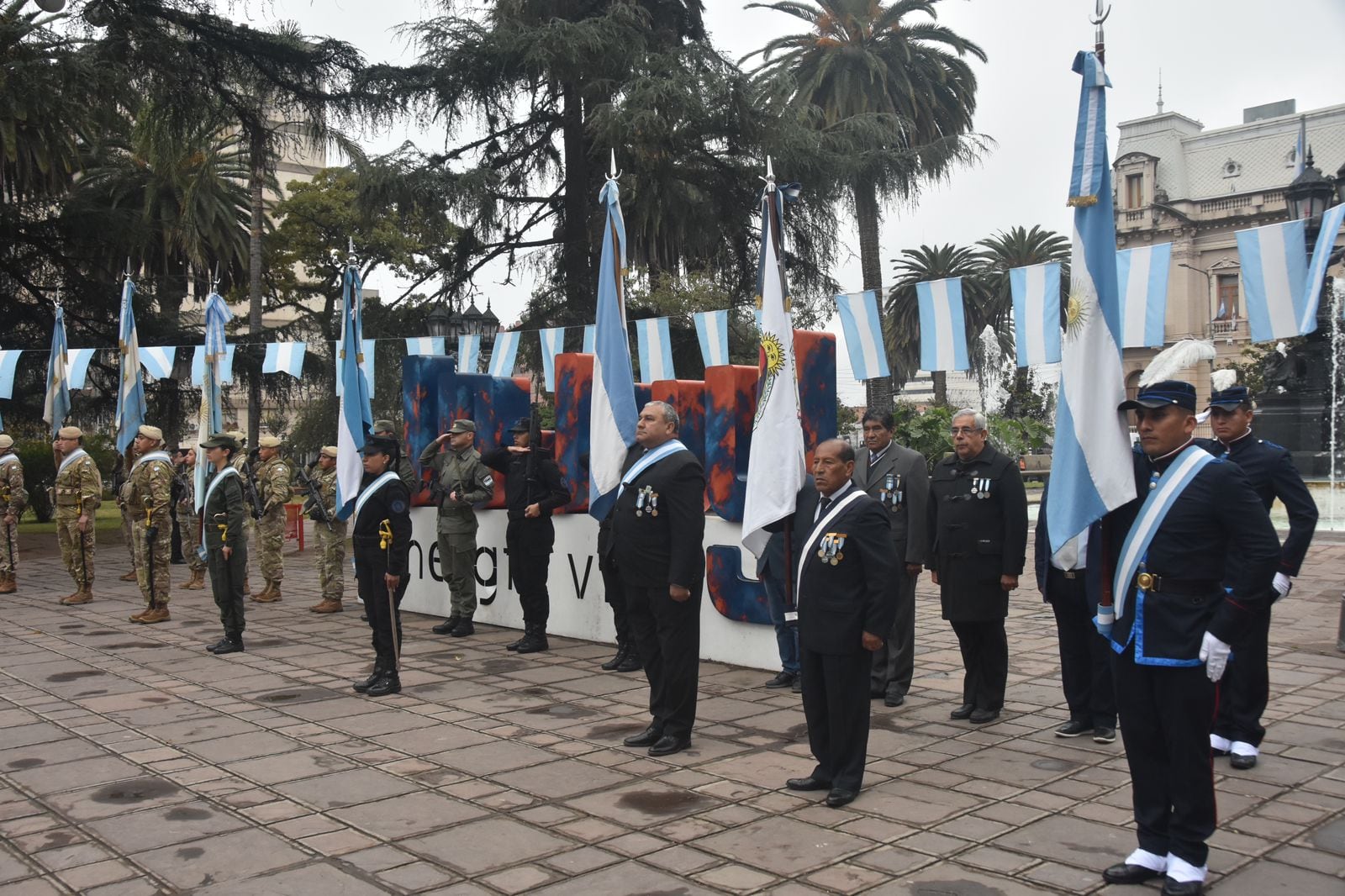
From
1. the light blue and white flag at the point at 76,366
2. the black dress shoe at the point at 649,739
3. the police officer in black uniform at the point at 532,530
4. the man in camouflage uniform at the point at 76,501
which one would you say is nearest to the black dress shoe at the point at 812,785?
the black dress shoe at the point at 649,739

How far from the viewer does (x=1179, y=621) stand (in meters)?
4.32

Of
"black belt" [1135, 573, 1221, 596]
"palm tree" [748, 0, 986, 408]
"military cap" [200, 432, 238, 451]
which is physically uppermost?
"palm tree" [748, 0, 986, 408]

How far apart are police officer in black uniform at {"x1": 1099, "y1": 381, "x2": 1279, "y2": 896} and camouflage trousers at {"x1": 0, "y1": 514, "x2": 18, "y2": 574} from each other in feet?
47.2

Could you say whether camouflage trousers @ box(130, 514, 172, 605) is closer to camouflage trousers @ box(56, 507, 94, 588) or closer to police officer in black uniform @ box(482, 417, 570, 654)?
camouflage trousers @ box(56, 507, 94, 588)

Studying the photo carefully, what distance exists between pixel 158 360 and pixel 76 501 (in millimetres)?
4297

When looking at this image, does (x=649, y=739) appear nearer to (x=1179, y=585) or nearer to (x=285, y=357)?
(x=1179, y=585)

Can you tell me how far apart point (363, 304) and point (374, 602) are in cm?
1597

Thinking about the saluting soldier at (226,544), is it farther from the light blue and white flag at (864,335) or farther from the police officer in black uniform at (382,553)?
the light blue and white flag at (864,335)

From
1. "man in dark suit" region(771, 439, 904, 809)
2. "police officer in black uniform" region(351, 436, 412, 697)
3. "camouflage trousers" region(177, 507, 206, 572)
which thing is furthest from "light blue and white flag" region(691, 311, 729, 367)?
"man in dark suit" region(771, 439, 904, 809)

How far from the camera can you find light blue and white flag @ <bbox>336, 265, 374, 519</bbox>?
9914 millimetres

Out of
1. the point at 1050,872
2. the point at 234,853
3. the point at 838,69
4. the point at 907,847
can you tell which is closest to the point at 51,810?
the point at 234,853

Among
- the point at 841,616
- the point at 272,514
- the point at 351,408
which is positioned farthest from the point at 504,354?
the point at 841,616

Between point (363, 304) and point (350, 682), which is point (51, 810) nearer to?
point (350, 682)

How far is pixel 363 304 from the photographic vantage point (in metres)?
23.0
